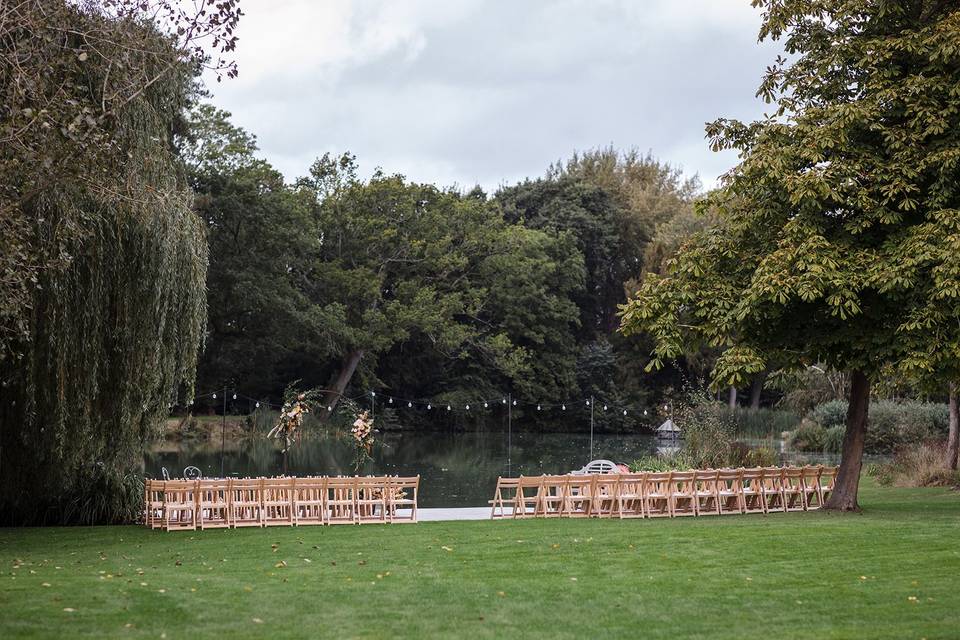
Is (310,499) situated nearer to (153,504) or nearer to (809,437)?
(153,504)

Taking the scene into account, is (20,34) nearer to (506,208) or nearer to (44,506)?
(44,506)

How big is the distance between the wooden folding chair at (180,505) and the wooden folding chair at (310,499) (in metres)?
1.61

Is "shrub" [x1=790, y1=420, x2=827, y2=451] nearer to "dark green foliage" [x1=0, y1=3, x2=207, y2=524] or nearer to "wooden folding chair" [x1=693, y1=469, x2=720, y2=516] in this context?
"wooden folding chair" [x1=693, y1=469, x2=720, y2=516]

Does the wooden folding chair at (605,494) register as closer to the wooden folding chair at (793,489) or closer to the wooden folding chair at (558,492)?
the wooden folding chair at (558,492)

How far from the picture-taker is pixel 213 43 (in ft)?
38.4

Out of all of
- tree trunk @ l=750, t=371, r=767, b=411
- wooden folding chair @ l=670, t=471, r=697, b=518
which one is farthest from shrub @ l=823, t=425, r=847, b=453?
wooden folding chair @ l=670, t=471, r=697, b=518

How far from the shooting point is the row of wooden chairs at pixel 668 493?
61.3 feet

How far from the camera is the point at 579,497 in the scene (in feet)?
62.7

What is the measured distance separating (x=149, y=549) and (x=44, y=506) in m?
4.68

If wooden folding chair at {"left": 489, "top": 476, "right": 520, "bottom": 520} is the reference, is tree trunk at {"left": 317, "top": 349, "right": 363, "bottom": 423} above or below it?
above

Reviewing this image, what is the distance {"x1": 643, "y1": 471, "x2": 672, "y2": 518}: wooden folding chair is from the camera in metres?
18.6

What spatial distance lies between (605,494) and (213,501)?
6.90 metres

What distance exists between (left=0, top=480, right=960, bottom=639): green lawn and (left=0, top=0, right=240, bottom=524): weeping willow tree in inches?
63.8

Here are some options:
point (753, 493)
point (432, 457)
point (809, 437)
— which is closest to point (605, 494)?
point (753, 493)
